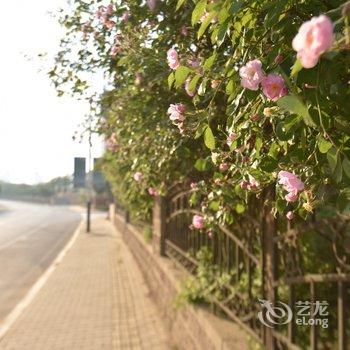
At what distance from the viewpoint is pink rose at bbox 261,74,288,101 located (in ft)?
5.39

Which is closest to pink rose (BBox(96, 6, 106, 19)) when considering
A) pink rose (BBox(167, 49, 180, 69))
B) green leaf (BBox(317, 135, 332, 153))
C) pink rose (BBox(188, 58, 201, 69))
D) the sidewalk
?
pink rose (BBox(188, 58, 201, 69))

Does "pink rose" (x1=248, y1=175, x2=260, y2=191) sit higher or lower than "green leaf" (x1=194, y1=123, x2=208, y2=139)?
lower

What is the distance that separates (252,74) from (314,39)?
57 centimetres

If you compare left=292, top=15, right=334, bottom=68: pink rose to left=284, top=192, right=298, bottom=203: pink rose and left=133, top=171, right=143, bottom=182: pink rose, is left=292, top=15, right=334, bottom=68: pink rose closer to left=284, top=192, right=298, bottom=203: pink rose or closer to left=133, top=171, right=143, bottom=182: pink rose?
left=284, top=192, right=298, bottom=203: pink rose

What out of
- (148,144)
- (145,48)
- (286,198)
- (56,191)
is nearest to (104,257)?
(148,144)

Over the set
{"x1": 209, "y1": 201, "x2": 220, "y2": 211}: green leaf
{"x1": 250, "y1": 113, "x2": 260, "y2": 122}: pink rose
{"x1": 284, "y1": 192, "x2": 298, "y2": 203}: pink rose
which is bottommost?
{"x1": 209, "y1": 201, "x2": 220, "y2": 211}: green leaf

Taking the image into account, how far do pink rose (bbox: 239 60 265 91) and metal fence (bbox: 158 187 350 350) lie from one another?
6.30ft

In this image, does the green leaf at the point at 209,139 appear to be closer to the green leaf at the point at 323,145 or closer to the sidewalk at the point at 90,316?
the green leaf at the point at 323,145

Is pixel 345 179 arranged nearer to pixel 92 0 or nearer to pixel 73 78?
pixel 92 0

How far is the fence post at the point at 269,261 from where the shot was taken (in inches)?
164

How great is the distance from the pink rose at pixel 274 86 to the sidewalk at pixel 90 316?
208 inches

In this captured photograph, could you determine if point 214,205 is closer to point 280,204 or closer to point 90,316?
point 280,204

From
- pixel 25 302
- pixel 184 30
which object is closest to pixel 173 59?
pixel 184 30

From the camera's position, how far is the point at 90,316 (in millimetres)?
8156
